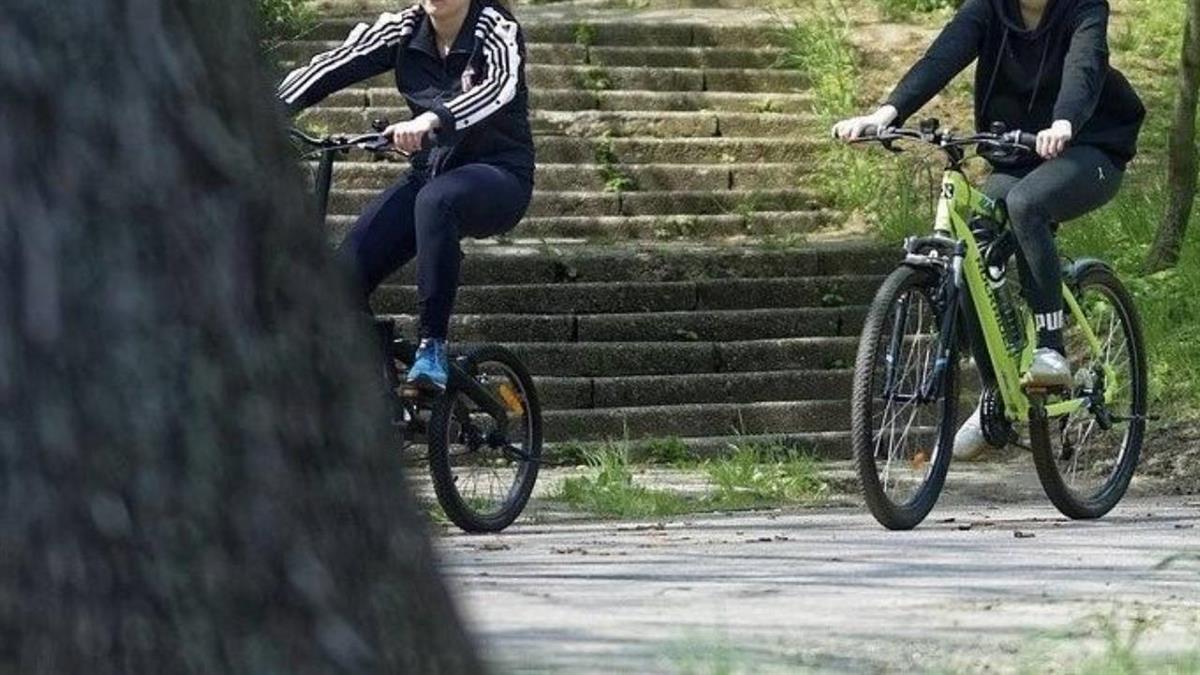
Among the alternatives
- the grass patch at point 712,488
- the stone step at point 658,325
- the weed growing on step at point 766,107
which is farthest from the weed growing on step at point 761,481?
the weed growing on step at point 766,107

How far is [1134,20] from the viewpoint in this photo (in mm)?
19219

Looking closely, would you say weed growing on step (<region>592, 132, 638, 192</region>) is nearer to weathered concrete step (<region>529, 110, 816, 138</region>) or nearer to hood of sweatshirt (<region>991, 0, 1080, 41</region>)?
weathered concrete step (<region>529, 110, 816, 138</region>)

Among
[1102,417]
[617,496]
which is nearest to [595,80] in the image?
[617,496]

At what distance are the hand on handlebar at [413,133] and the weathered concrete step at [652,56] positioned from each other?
9.37 metres

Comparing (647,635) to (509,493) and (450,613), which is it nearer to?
(450,613)

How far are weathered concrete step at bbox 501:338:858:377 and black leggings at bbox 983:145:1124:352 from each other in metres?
4.87

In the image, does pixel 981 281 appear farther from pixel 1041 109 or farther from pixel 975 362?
pixel 1041 109

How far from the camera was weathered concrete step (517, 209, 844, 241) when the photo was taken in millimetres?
16312

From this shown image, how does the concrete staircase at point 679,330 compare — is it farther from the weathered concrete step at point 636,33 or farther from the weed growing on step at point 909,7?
the weed growing on step at point 909,7

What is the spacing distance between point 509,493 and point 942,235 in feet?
5.58

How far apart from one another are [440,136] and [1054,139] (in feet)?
6.35

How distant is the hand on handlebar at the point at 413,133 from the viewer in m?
8.74

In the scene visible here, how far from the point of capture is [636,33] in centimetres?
1894

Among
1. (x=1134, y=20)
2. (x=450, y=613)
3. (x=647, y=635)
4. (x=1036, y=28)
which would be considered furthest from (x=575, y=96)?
(x=450, y=613)
